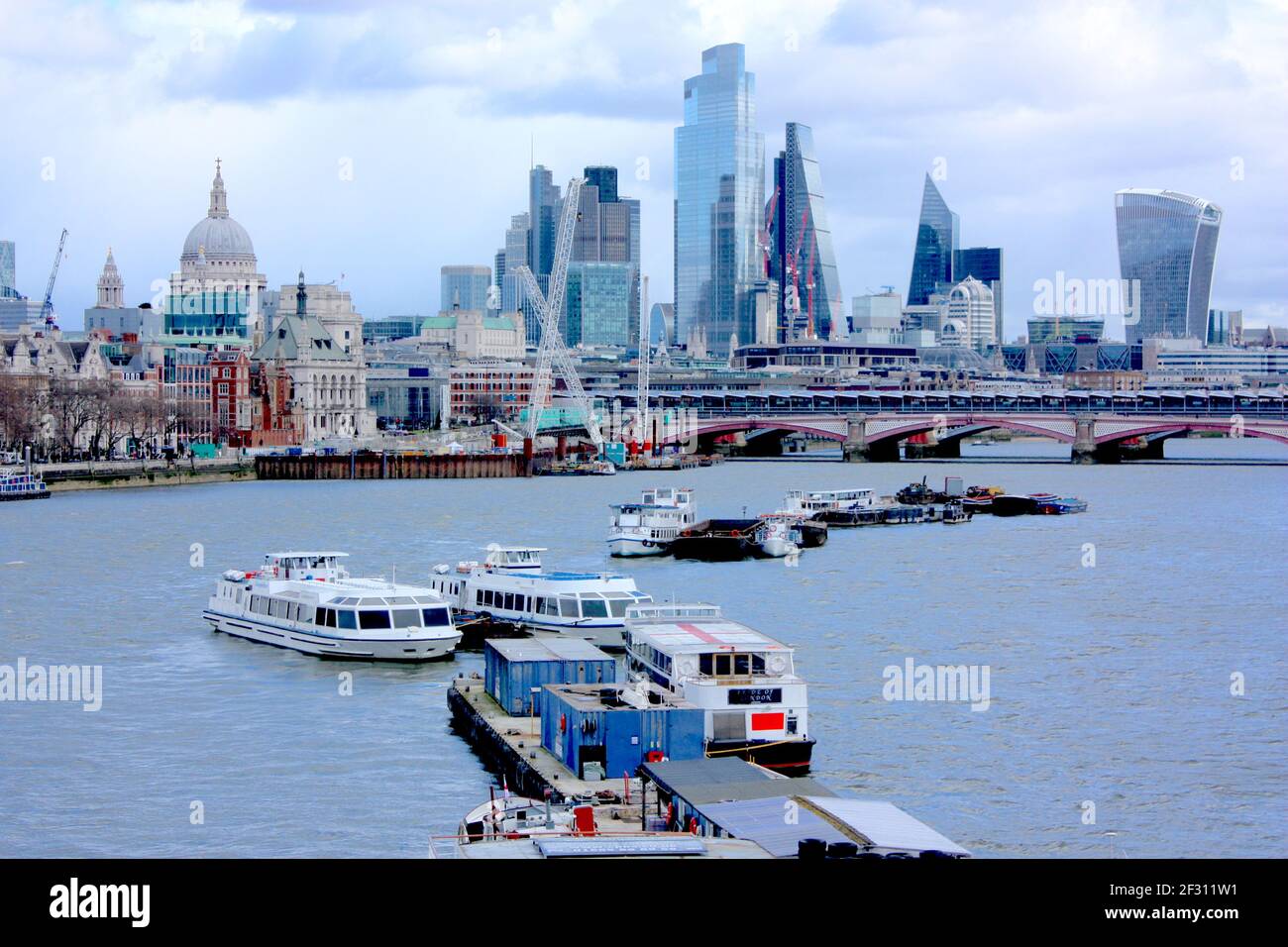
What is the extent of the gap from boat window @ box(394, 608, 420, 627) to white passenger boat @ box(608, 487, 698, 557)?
18.3 meters

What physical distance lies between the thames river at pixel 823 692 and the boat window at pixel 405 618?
2.46 feet

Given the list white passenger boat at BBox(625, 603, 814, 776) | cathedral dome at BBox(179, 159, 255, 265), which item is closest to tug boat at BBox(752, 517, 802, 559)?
white passenger boat at BBox(625, 603, 814, 776)

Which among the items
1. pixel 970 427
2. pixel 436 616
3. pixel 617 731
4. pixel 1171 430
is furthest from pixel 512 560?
pixel 970 427

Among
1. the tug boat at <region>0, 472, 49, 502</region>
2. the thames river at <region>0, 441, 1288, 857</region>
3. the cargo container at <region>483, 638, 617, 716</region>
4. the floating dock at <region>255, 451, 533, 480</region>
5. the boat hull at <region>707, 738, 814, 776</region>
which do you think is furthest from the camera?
the floating dock at <region>255, 451, 533, 480</region>

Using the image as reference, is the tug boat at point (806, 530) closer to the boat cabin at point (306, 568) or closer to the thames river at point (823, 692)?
the thames river at point (823, 692)

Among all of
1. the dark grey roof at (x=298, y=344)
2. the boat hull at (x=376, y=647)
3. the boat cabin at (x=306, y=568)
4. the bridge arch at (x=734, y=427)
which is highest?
the dark grey roof at (x=298, y=344)

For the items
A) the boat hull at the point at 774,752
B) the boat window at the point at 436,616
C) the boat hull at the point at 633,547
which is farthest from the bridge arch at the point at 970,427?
the boat hull at the point at 774,752

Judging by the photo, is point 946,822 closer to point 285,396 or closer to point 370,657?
point 370,657

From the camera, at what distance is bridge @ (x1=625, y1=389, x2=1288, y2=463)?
305 feet

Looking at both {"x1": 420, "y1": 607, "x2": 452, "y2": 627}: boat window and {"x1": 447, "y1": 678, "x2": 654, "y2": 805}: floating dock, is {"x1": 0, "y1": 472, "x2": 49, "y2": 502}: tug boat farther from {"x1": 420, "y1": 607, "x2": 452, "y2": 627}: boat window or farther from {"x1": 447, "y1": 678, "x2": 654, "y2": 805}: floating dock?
{"x1": 447, "y1": 678, "x2": 654, "y2": 805}: floating dock

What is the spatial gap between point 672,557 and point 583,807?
104ft

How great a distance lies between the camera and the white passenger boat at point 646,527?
4559 cm

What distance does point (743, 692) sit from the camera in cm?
1906

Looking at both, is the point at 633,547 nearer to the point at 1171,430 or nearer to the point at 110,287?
the point at 1171,430
